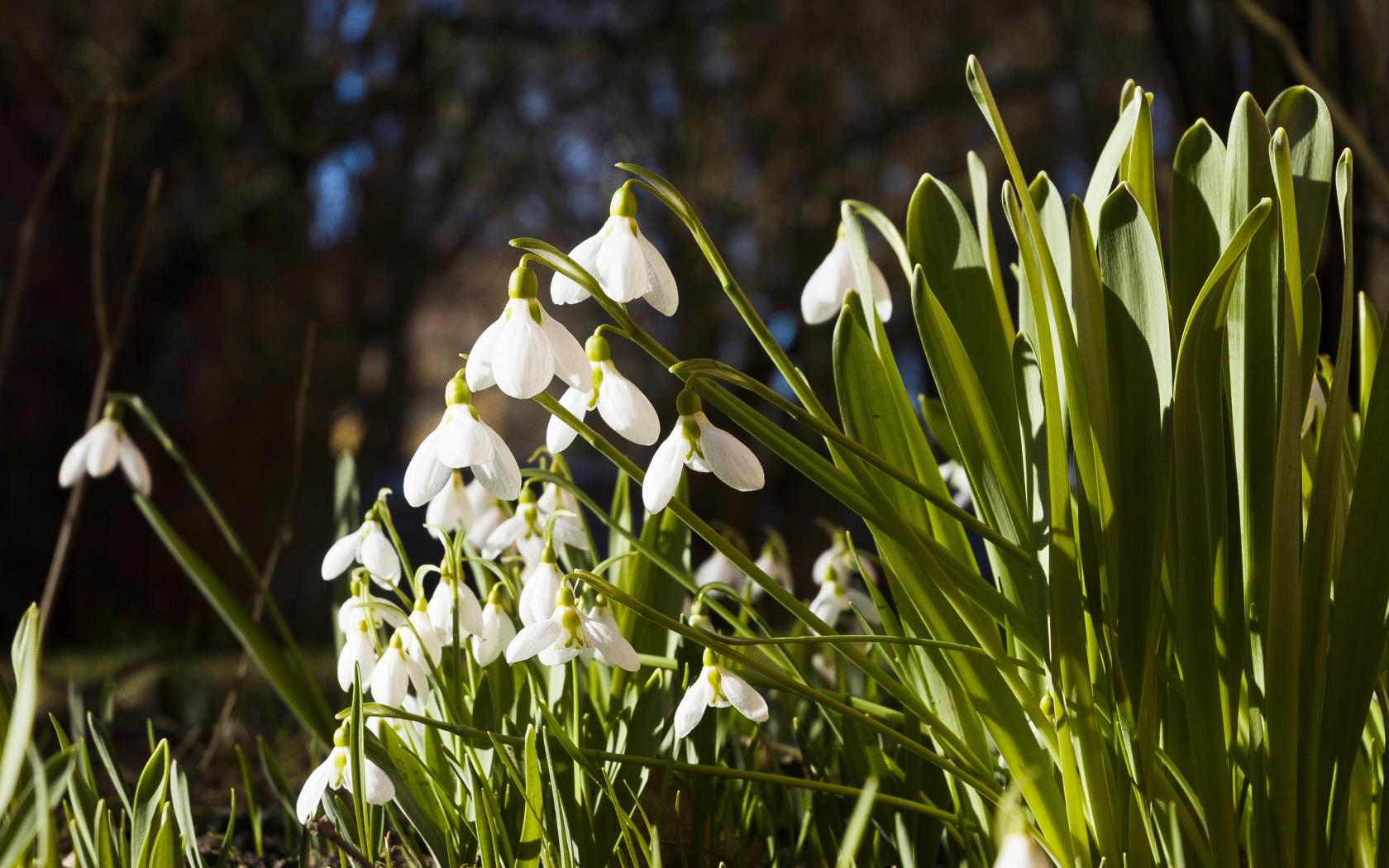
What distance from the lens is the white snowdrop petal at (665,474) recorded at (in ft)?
2.50

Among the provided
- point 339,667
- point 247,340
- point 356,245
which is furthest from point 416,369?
point 339,667

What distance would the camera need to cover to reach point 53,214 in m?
4.14

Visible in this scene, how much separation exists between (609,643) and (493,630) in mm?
193

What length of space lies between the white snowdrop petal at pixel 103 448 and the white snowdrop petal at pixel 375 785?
2.24ft

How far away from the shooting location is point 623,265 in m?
0.78

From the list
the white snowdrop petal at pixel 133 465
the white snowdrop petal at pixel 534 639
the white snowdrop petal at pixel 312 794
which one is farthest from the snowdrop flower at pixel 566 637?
the white snowdrop petal at pixel 133 465

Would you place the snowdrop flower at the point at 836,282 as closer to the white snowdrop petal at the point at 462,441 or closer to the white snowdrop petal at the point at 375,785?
the white snowdrop petal at the point at 462,441

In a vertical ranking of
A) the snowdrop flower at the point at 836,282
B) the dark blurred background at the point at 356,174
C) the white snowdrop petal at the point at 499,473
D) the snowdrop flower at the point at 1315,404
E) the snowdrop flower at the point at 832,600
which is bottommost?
the snowdrop flower at the point at 832,600

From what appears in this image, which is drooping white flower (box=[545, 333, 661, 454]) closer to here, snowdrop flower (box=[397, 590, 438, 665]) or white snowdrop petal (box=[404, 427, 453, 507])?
white snowdrop petal (box=[404, 427, 453, 507])

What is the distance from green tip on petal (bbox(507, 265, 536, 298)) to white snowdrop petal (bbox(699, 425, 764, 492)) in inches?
6.2

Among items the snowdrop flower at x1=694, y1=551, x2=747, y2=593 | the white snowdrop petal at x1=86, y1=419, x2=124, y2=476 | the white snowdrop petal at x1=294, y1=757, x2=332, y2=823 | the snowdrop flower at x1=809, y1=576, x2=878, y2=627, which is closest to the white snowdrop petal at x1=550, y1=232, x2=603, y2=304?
the white snowdrop petal at x1=294, y1=757, x2=332, y2=823

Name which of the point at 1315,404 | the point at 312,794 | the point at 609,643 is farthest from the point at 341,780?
the point at 1315,404

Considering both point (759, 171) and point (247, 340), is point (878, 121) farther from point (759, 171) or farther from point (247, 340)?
point (247, 340)

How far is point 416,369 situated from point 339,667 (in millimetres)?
10025
